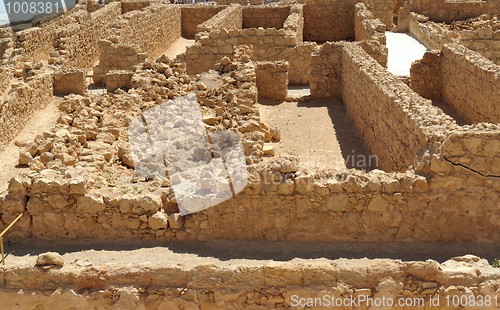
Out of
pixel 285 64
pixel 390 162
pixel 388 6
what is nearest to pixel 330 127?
pixel 285 64

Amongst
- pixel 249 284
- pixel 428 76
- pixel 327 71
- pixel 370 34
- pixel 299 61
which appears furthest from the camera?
pixel 370 34

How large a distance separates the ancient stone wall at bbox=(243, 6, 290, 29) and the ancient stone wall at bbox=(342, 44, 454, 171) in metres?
10.9

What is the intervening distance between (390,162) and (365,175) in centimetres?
330

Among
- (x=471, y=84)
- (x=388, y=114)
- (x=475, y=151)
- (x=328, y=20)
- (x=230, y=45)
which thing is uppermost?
(x=475, y=151)

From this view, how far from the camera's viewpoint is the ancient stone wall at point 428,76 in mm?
15414

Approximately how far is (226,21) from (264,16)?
4000mm

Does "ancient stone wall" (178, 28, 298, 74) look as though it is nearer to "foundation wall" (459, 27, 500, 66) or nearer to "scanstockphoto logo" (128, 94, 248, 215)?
"scanstockphoto logo" (128, 94, 248, 215)

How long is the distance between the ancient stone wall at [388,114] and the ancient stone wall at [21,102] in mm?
7425

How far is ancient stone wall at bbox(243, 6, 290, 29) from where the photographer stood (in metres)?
25.5

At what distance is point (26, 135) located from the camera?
15.6m

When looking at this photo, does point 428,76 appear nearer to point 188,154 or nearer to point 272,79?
point 272,79

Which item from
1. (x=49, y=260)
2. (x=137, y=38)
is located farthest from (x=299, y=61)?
(x=49, y=260)

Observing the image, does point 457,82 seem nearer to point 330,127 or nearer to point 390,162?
point 330,127

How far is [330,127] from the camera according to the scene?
13797mm
